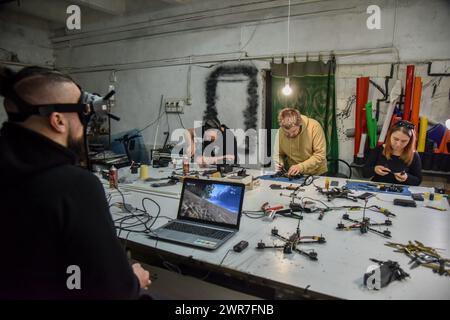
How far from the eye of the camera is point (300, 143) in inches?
133

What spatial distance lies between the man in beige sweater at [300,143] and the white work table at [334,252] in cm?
113

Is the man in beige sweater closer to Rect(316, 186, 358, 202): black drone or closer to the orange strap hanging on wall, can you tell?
Rect(316, 186, 358, 202): black drone

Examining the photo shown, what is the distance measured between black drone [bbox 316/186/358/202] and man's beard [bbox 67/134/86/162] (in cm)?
174

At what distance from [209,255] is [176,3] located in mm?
4570

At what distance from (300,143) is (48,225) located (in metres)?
2.87

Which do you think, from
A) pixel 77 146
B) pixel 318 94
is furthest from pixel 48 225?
pixel 318 94

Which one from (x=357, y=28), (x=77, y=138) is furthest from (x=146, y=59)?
(x=77, y=138)

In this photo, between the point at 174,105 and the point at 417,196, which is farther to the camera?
the point at 174,105

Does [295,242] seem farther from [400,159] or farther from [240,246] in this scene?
[400,159]

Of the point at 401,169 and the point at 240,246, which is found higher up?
the point at 401,169

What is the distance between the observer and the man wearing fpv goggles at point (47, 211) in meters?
0.86

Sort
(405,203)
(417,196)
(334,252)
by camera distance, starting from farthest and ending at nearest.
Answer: (417,196)
(405,203)
(334,252)

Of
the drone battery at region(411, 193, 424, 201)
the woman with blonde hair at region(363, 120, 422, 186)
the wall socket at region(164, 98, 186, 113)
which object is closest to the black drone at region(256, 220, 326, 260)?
the drone battery at region(411, 193, 424, 201)

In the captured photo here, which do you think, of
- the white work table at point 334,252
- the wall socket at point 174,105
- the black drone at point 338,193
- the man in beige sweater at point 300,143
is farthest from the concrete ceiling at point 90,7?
the white work table at point 334,252
